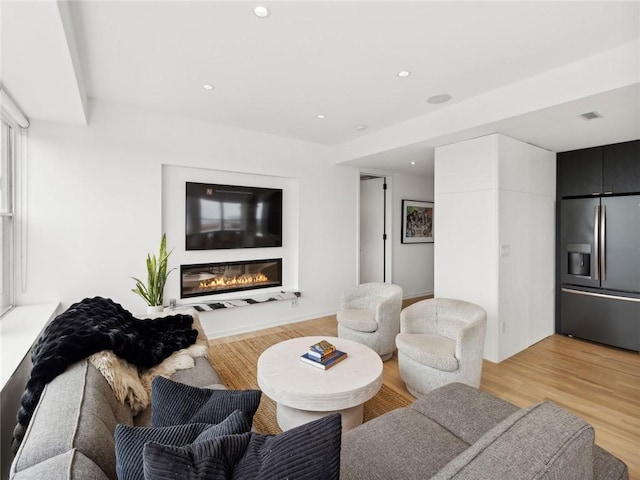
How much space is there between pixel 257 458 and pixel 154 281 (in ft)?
9.65

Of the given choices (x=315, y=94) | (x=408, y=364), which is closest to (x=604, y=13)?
(x=315, y=94)

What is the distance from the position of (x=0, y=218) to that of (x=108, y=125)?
1.27 metres

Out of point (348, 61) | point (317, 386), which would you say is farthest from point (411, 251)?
point (317, 386)

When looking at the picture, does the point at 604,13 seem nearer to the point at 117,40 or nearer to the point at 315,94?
the point at 315,94

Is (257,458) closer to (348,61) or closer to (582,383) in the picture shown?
(348,61)

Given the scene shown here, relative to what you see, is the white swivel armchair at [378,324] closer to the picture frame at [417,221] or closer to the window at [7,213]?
the picture frame at [417,221]

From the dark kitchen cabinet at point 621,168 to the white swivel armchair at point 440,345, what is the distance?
249cm

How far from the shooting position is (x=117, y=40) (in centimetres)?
215

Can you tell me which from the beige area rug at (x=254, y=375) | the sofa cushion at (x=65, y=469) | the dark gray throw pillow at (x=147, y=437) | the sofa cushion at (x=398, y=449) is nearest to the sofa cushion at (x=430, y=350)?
the beige area rug at (x=254, y=375)

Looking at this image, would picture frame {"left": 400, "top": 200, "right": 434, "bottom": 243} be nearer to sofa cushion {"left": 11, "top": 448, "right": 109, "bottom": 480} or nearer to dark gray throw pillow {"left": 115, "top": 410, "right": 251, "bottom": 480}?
dark gray throw pillow {"left": 115, "top": 410, "right": 251, "bottom": 480}

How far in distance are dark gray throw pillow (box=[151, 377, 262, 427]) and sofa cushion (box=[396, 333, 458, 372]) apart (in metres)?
1.61

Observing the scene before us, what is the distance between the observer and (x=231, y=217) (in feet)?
13.4

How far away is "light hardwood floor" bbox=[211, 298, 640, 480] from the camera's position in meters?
2.15

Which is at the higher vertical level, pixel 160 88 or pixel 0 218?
pixel 160 88
